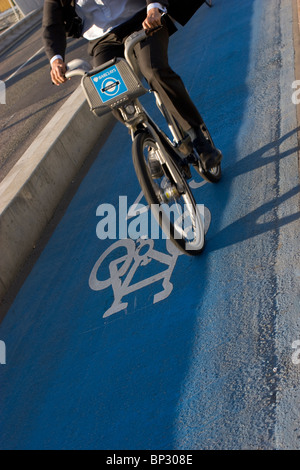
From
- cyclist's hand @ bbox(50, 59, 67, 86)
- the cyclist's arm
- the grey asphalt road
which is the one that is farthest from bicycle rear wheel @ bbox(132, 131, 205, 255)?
the grey asphalt road

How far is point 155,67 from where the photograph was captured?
384cm

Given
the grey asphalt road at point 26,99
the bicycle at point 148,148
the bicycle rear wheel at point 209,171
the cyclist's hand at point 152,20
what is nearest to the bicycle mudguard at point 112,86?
the bicycle at point 148,148

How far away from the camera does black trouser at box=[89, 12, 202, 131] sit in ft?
12.7

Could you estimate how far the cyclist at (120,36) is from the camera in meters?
3.91

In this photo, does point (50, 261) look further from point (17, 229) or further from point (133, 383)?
point (133, 383)

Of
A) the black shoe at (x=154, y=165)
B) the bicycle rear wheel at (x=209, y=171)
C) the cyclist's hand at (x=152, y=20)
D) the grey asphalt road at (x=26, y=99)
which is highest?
the cyclist's hand at (x=152, y=20)

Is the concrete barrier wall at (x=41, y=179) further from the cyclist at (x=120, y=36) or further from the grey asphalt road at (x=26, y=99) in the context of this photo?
the grey asphalt road at (x=26, y=99)

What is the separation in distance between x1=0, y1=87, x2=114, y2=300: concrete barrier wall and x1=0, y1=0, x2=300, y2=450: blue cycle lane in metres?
0.26

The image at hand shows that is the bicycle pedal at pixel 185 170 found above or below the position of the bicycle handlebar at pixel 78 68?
below

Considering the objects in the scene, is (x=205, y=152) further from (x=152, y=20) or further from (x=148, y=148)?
(x=152, y=20)

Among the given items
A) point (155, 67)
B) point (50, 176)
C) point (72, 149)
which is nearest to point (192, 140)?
point (155, 67)

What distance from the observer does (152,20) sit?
3.64 metres

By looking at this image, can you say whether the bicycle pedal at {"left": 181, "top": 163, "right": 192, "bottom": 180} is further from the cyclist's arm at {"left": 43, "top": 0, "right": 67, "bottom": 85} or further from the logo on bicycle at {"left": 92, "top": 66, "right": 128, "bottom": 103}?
the cyclist's arm at {"left": 43, "top": 0, "right": 67, "bottom": 85}

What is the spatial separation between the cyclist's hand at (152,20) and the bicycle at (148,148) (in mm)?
34
